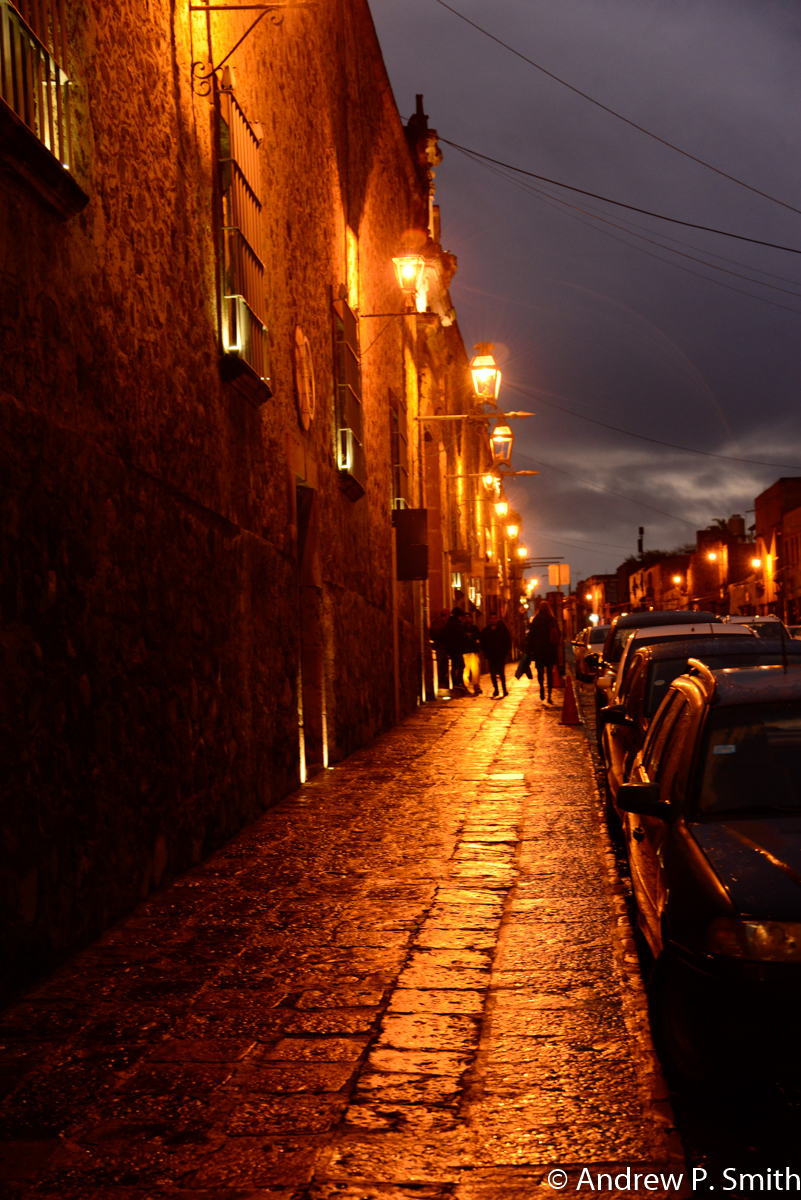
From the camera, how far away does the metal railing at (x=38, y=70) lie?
5566 millimetres

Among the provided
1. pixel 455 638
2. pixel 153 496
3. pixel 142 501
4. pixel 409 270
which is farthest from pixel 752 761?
pixel 455 638

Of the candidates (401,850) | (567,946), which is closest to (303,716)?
(401,850)

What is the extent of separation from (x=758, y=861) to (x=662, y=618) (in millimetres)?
12417

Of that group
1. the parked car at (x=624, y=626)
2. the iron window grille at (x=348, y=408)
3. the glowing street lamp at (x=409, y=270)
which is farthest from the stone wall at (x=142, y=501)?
the glowing street lamp at (x=409, y=270)

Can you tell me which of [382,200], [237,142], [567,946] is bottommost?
[567,946]

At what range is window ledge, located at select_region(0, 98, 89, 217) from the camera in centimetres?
540

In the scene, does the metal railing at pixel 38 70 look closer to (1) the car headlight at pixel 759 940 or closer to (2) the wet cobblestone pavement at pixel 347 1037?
(2) the wet cobblestone pavement at pixel 347 1037

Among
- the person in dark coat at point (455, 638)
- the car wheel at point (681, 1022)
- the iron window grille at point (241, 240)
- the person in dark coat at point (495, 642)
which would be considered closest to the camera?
the car wheel at point (681, 1022)

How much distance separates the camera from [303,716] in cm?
1277

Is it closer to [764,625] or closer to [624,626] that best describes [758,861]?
[764,625]

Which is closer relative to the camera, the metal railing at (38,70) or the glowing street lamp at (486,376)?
the metal railing at (38,70)

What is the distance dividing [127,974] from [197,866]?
246cm

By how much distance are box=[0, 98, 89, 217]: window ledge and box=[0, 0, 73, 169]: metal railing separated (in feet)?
0.25

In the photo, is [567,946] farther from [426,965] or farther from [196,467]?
[196,467]
